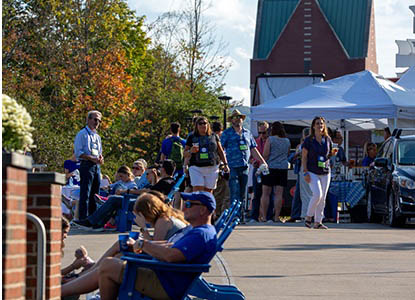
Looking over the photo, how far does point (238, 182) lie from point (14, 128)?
41.9ft

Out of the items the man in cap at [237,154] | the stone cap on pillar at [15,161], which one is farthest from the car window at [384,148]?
the stone cap on pillar at [15,161]

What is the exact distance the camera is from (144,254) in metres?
7.41

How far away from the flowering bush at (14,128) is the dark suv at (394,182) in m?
13.2

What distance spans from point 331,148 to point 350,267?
19.8 feet

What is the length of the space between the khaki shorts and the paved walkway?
6.38ft

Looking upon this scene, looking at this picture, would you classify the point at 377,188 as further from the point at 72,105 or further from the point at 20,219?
the point at 72,105

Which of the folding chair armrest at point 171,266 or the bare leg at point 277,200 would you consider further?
the bare leg at point 277,200

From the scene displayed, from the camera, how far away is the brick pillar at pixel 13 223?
429cm

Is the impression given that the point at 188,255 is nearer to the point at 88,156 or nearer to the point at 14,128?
the point at 14,128

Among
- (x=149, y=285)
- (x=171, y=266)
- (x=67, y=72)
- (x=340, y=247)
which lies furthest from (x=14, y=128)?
(x=67, y=72)

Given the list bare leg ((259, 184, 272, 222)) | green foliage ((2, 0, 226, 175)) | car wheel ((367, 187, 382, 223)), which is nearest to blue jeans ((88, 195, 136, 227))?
bare leg ((259, 184, 272, 222))

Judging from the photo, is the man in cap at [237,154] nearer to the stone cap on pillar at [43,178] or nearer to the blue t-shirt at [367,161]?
the blue t-shirt at [367,161]

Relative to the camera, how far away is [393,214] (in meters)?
18.2

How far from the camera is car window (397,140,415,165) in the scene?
18.6 m
